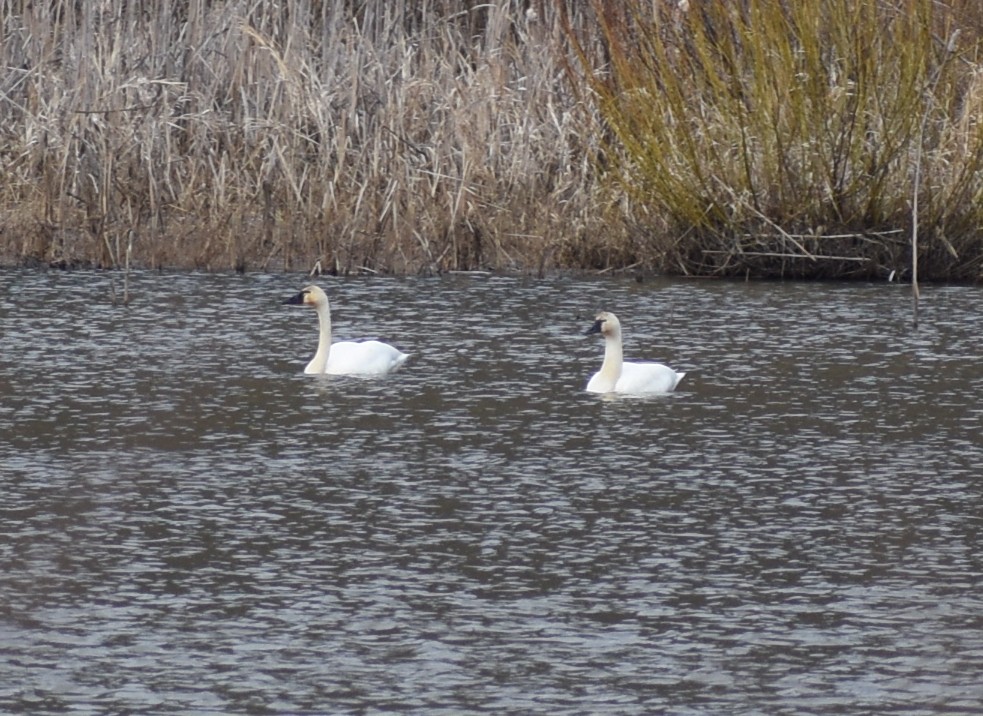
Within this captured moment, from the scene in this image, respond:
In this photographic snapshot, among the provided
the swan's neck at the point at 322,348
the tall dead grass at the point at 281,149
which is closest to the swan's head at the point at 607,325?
the swan's neck at the point at 322,348

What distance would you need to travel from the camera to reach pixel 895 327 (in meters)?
13.7

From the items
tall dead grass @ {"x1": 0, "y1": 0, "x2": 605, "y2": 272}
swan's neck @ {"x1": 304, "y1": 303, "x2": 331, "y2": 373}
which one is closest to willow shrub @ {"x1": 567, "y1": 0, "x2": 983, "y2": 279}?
tall dead grass @ {"x1": 0, "y1": 0, "x2": 605, "y2": 272}

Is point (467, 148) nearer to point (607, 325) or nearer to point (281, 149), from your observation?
point (281, 149)

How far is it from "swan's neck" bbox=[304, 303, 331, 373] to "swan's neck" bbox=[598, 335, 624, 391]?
1735mm

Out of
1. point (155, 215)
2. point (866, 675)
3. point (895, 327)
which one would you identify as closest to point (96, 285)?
point (155, 215)

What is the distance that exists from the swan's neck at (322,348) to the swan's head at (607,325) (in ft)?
5.23

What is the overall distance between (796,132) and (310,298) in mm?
4973

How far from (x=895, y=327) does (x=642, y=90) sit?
3248 mm

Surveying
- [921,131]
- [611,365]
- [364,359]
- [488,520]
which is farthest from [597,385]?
[921,131]

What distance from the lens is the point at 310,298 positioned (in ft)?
41.9

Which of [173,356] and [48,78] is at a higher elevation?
[48,78]

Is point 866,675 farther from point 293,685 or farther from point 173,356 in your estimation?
point 173,356

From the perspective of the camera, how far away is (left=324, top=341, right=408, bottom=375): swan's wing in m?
11.7

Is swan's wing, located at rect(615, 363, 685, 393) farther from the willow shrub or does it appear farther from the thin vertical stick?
the willow shrub
